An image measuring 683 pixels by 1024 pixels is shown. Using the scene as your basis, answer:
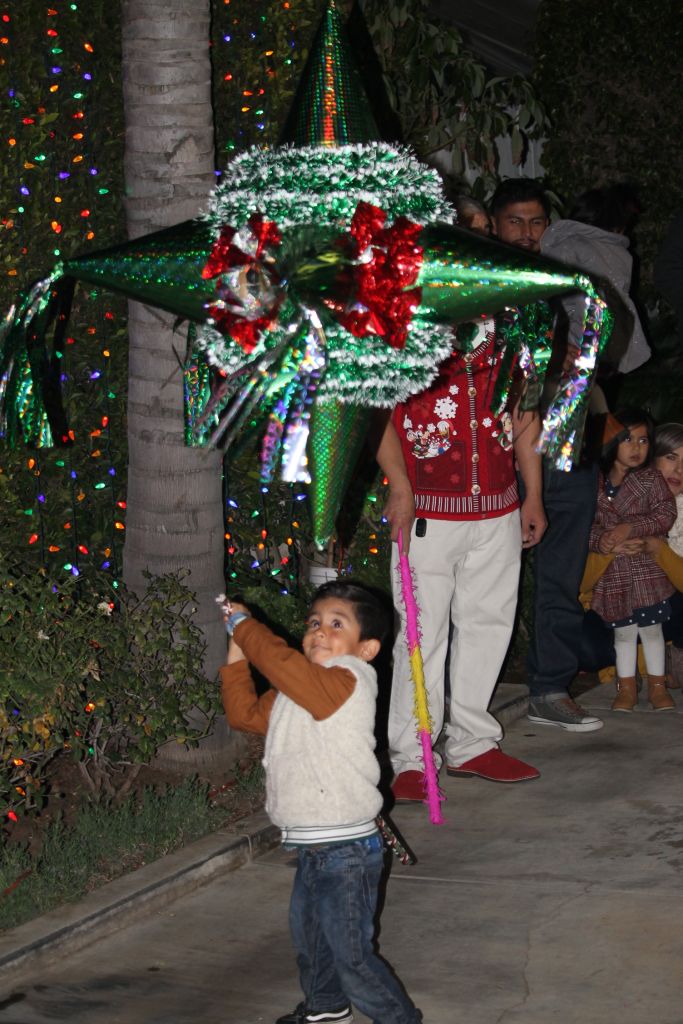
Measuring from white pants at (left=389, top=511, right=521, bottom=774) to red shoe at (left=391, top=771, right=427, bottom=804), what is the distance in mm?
33

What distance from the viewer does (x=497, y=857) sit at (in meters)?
4.89

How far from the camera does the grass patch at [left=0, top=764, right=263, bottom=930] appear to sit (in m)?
4.43

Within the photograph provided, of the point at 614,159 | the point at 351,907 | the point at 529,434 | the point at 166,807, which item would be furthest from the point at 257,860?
the point at 614,159

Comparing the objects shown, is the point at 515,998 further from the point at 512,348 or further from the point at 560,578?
the point at 560,578

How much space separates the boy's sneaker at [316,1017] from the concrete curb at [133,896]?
744 millimetres

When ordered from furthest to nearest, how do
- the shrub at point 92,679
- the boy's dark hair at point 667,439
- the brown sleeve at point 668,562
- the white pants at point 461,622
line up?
the boy's dark hair at point 667,439, the brown sleeve at point 668,562, the white pants at point 461,622, the shrub at point 92,679

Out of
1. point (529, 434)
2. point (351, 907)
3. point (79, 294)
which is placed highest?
point (79, 294)

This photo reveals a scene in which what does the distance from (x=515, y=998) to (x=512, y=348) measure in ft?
5.29

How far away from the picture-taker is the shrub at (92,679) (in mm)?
4602

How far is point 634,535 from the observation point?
6.62m

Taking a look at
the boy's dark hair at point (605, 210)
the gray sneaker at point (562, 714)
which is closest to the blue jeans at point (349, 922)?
the gray sneaker at point (562, 714)

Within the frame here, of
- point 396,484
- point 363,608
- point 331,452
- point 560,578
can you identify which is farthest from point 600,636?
point 331,452

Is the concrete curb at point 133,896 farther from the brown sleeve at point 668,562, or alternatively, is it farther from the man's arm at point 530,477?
the brown sleeve at point 668,562

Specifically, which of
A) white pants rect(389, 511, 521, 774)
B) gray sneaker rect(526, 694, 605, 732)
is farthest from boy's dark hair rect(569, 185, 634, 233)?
gray sneaker rect(526, 694, 605, 732)
